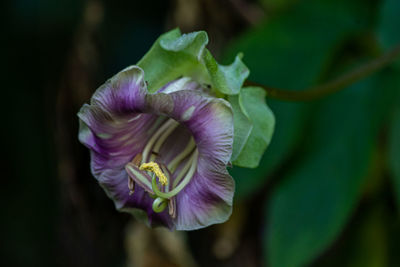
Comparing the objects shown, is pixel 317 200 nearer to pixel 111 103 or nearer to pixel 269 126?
pixel 269 126

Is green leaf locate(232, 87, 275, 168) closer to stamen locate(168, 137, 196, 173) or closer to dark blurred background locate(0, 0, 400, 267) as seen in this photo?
stamen locate(168, 137, 196, 173)

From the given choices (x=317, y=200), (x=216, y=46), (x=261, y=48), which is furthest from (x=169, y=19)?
(x=317, y=200)

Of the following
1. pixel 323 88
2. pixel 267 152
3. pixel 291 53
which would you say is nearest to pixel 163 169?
pixel 323 88

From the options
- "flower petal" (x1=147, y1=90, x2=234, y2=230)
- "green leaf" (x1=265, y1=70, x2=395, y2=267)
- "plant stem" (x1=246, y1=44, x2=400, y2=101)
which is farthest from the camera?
"green leaf" (x1=265, y1=70, x2=395, y2=267)

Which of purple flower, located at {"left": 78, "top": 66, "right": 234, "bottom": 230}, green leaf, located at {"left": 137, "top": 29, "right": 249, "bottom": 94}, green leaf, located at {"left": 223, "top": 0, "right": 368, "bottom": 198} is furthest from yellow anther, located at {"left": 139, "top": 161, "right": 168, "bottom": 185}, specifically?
green leaf, located at {"left": 223, "top": 0, "right": 368, "bottom": 198}

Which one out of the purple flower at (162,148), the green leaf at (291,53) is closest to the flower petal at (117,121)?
the purple flower at (162,148)

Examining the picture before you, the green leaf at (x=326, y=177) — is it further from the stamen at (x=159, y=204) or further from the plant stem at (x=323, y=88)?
the stamen at (x=159, y=204)

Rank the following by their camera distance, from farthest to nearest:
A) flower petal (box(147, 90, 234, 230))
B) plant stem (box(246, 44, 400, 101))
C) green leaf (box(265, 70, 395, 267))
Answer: green leaf (box(265, 70, 395, 267)), plant stem (box(246, 44, 400, 101)), flower petal (box(147, 90, 234, 230))

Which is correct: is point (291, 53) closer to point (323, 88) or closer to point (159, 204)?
point (323, 88)
